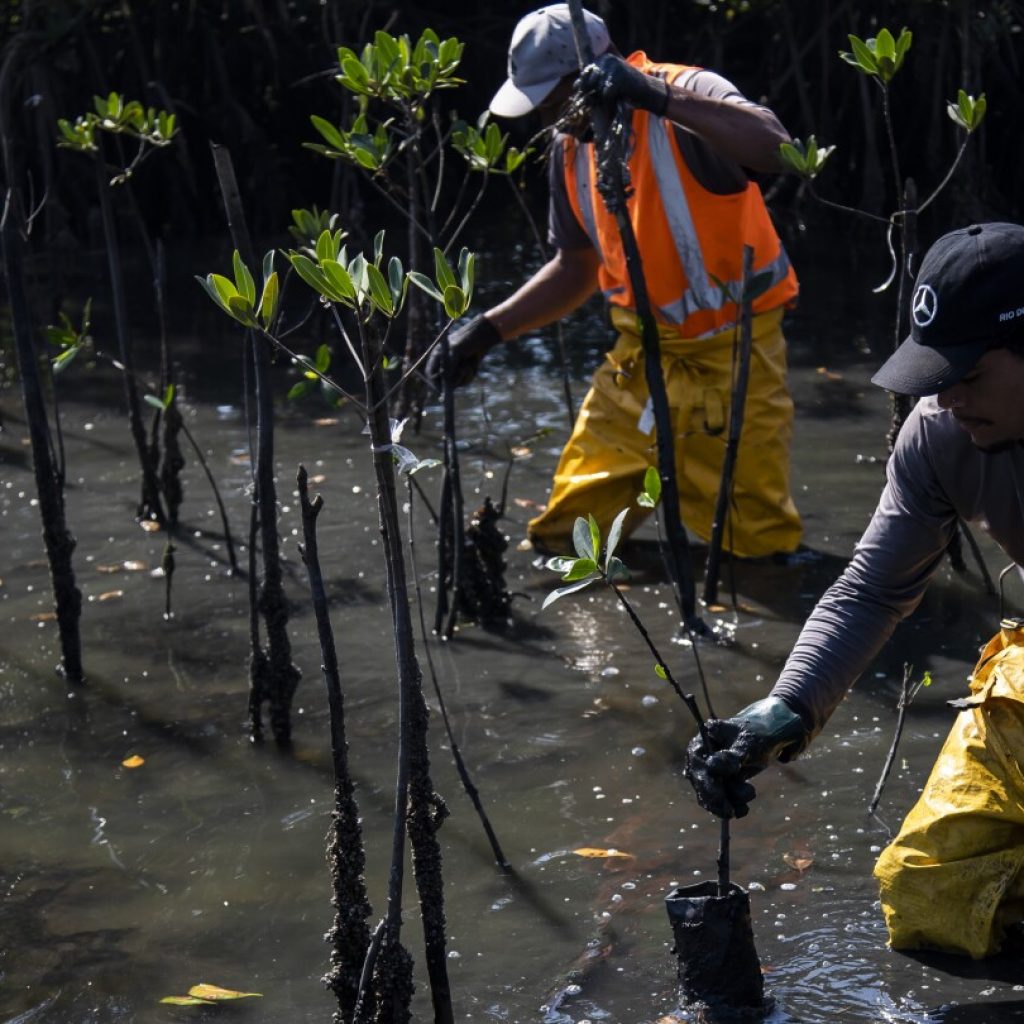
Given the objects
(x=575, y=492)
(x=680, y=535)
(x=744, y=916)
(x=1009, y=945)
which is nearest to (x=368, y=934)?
(x=744, y=916)

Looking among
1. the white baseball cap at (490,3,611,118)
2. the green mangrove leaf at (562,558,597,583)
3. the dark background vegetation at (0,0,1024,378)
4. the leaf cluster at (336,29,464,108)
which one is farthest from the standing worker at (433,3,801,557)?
the dark background vegetation at (0,0,1024,378)

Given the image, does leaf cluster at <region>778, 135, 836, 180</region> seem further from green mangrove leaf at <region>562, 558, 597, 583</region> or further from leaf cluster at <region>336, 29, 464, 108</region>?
green mangrove leaf at <region>562, 558, 597, 583</region>

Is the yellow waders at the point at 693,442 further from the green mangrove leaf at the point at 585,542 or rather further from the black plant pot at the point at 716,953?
the green mangrove leaf at the point at 585,542

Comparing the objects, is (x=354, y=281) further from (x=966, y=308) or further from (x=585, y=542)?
(x=966, y=308)

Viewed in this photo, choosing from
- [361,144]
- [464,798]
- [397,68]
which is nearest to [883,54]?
[397,68]

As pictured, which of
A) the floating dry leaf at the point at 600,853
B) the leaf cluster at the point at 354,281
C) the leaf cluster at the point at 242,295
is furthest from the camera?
the floating dry leaf at the point at 600,853

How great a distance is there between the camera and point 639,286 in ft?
13.8

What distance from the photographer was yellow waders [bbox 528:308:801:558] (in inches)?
196

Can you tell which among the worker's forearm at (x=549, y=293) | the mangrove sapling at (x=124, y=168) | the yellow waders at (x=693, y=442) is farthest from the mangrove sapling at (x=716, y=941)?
the mangrove sapling at (x=124, y=168)

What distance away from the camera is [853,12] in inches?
381

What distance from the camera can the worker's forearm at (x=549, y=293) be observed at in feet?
17.1

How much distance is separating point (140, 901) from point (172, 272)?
7599 millimetres

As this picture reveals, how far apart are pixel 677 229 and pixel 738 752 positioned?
248 centimetres

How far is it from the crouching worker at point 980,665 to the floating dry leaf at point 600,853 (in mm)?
610
